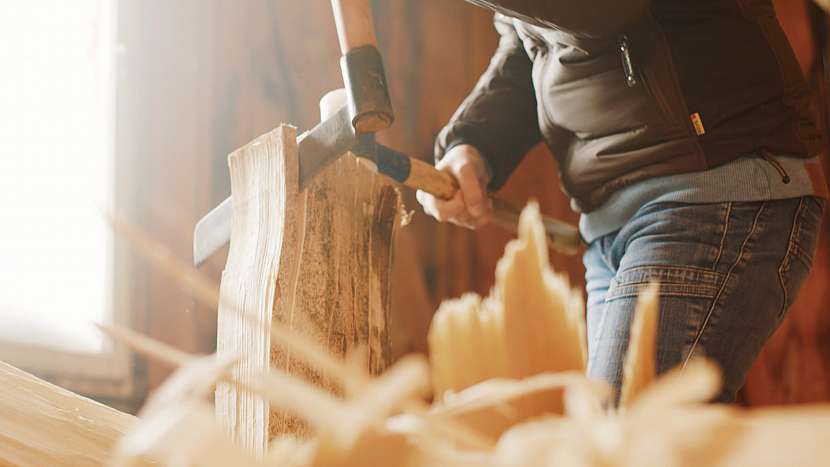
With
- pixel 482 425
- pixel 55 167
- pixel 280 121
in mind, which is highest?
pixel 280 121

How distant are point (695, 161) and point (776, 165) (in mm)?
81

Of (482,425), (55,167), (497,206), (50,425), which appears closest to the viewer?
(482,425)

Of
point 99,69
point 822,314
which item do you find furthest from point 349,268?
point 822,314

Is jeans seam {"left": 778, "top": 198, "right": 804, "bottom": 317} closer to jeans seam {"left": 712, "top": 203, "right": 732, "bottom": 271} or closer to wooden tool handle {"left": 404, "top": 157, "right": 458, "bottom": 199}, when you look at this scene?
jeans seam {"left": 712, "top": 203, "right": 732, "bottom": 271}

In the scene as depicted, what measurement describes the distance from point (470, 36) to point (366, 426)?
8.19 ft

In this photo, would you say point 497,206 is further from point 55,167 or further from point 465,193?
point 55,167

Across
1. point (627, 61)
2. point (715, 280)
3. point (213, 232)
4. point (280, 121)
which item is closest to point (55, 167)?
point (280, 121)

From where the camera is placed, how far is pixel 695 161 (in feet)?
2.84

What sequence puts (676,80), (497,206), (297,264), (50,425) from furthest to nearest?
(497,206) < (676,80) < (297,264) < (50,425)

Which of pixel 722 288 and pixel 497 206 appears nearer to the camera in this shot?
pixel 722 288

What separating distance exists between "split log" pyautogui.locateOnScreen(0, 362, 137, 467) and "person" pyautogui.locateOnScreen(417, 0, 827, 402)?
49 cm

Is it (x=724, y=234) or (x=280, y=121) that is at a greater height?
(x=280, y=121)

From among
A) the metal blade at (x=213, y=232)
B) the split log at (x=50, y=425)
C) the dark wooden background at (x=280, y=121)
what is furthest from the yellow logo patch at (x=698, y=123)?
the dark wooden background at (x=280, y=121)

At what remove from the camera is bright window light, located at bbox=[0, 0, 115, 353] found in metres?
1.61
